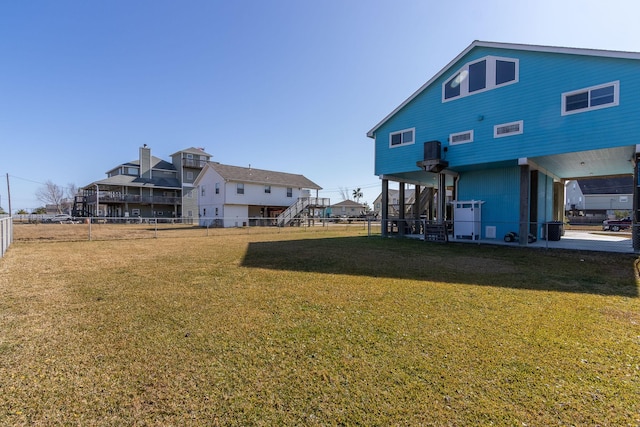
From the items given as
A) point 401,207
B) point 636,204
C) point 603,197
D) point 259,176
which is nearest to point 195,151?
point 259,176

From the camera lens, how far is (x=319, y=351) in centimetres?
340

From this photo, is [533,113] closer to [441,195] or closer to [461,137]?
[461,137]

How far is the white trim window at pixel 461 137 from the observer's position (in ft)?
47.5

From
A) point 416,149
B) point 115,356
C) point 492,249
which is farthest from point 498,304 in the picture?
point 416,149

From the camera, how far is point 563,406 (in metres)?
2.46

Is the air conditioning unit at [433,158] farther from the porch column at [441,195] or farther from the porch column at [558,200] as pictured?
the porch column at [558,200]

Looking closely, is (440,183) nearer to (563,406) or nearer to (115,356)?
(563,406)

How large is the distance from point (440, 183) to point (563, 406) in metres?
15.0

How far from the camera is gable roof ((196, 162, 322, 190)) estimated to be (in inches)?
1242

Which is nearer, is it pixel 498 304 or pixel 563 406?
pixel 563 406

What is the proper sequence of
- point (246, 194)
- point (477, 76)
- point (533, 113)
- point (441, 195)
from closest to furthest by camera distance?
point (533, 113) → point (477, 76) → point (441, 195) → point (246, 194)

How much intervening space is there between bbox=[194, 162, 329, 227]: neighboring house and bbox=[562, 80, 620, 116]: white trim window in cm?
2423

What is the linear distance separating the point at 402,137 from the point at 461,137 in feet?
11.2

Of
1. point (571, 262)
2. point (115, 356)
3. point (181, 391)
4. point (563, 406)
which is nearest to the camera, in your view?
point (563, 406)
